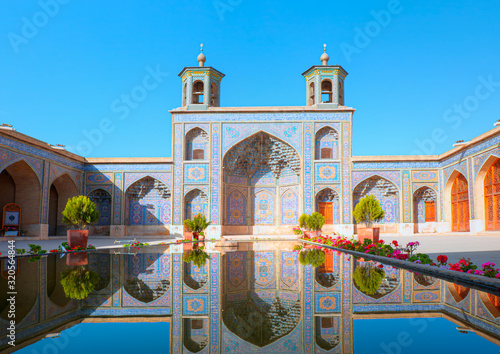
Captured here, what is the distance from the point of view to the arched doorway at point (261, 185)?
56.3ft

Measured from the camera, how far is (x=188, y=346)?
6.44 ft

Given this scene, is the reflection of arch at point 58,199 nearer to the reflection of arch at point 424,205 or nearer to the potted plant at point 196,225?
the potted plant at point 196,225

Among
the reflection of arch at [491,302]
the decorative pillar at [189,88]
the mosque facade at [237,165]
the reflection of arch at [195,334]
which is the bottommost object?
the reflection of arch at [491,302]

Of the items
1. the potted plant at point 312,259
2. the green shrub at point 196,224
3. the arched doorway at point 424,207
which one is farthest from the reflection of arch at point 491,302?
the arched doorway at point 424,207

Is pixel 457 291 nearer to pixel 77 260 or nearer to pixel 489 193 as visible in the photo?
pixel 77 260

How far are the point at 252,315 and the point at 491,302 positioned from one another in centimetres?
184

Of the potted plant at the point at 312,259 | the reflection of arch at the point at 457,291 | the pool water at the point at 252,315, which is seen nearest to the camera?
the pool water at the point at 252,315

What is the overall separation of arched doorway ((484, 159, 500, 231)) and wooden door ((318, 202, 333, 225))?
5632 millimetres

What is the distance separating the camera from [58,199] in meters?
16.2

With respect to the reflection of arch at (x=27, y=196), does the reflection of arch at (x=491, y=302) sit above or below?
below

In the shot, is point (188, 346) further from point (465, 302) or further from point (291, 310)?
point (465, 302)

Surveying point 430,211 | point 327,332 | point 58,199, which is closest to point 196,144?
point 58,199

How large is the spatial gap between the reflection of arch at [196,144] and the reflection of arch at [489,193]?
10351mm

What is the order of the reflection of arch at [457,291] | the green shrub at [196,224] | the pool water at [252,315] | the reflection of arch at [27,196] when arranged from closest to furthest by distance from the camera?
the pool water at [252,315], the reflection of arch at [457,291], the green shrub at [196,224], the reflection of arch at [27,196]
